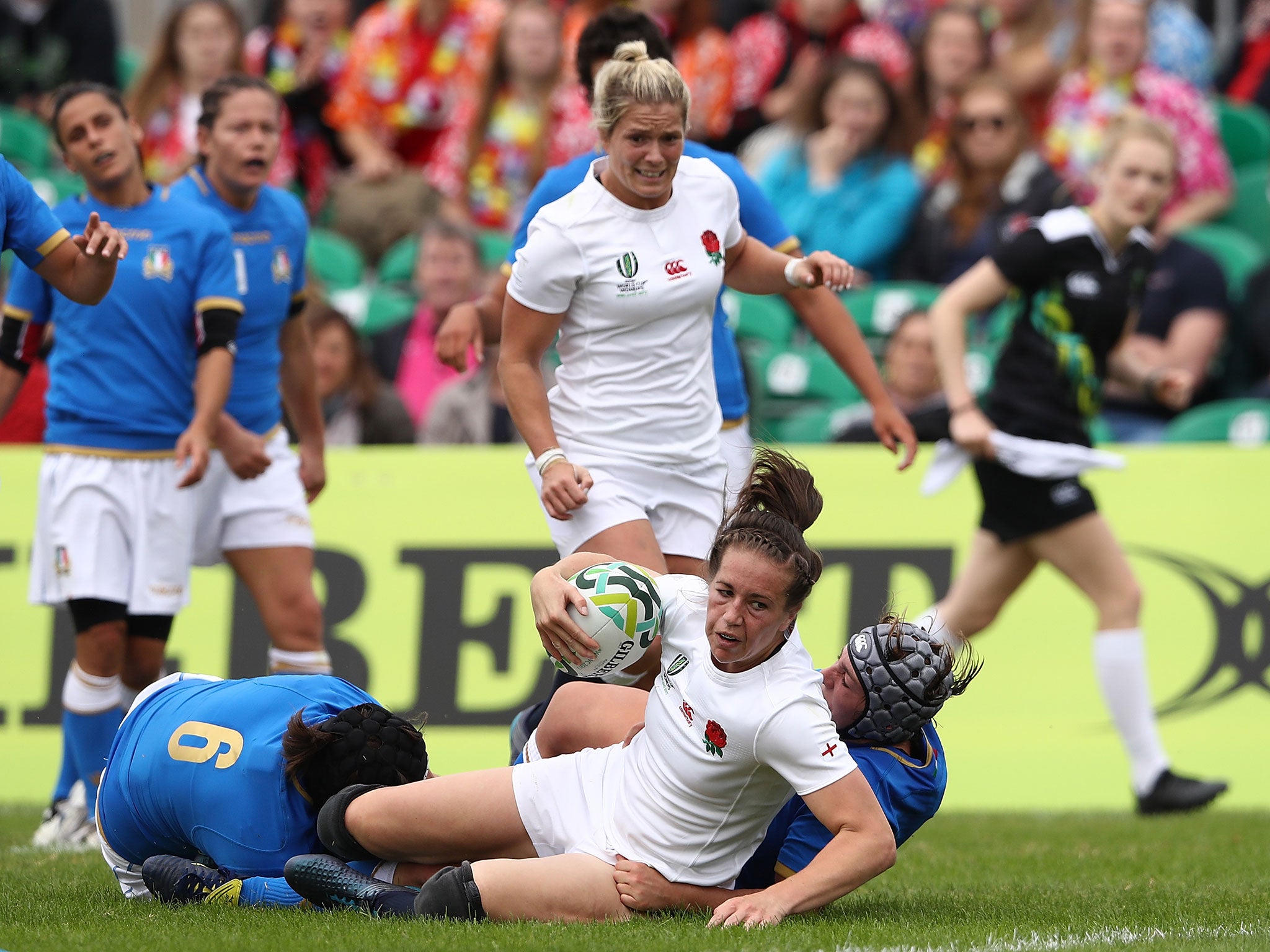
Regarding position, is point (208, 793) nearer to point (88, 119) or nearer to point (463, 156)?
point (88, 119)

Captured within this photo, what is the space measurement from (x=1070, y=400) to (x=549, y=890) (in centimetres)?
345

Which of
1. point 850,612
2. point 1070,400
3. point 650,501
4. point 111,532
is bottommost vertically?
point 850,612

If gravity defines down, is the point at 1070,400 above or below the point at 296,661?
above

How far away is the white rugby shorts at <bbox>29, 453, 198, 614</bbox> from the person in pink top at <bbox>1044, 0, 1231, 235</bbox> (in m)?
6.03

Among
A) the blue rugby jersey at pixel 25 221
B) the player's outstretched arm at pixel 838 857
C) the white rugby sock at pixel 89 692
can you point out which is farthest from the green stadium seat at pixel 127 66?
the player's outstretched arm at pixel 838 857

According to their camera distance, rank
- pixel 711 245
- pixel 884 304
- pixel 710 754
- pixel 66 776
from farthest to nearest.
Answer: pixel 884 304
pixel 66 776
pixel 711 245
pixel 710 754

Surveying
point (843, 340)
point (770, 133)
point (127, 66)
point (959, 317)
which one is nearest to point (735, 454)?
point (843, 340)

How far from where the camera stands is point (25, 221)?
16.4ft

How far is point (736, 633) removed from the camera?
403 cm

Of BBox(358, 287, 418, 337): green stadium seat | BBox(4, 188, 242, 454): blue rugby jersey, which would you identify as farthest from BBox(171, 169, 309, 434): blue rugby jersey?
BBox(358, 287, 418, 337): green stadium seat

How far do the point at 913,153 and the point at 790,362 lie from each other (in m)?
1.98

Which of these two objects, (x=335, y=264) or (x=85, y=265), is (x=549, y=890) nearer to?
(x=85, y=265)

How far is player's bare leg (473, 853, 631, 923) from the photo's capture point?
4.20 metres

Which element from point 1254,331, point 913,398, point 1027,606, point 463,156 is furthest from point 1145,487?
point 463,156
